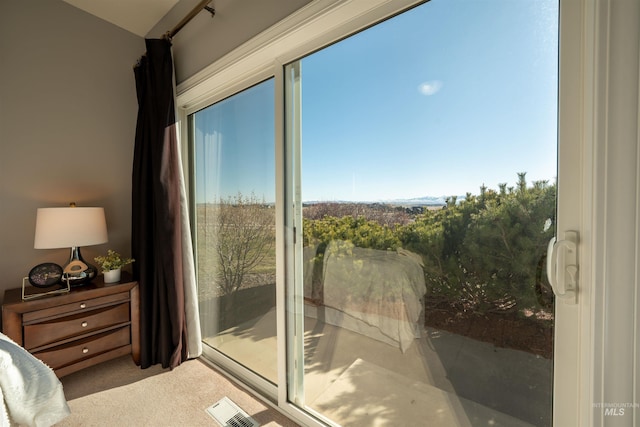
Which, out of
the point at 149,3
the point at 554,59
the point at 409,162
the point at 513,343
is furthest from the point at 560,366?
the point at 149,3

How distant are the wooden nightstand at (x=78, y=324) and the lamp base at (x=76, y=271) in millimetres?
50

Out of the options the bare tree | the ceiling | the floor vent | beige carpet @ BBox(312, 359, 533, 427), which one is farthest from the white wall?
beige carpet @ BBox(312, 359, 533, 427)

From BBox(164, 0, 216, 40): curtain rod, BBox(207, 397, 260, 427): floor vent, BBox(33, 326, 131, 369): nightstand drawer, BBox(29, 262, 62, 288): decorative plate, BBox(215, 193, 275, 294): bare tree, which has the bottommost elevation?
BBox(207, 397, 260, 427): floor vent

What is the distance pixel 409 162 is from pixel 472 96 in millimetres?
313

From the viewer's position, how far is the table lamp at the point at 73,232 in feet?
5.88

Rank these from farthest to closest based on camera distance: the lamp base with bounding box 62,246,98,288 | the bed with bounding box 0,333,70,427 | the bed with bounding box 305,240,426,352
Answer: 1. the lamp base with bounding box 62,246,98,288
2. the bed with bounding box 305,240,426,352
3. the bed with bounding box 0,333,70,427

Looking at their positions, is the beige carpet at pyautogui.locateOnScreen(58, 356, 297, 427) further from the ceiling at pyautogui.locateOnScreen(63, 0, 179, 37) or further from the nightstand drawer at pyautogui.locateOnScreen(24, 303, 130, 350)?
the ceiling at pyautogui.locateOnScreen(63, 0, 179, 37)

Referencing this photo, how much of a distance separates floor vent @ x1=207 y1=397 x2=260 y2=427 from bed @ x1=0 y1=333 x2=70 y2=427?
0.69 meters

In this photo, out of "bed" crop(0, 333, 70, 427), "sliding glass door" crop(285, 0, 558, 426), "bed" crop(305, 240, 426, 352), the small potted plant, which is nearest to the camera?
"sliding glass door" crop(285, 0, 558, 426)

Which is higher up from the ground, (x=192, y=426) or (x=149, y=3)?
(x=149, y=3)

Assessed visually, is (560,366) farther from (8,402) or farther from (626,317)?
(8,402)

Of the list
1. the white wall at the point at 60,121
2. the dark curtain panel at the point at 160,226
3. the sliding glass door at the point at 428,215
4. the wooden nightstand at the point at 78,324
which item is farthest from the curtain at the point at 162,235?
the sliding glass door at the point at 428,215

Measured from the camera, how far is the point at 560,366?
859mm

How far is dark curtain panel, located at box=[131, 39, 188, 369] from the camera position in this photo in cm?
201
